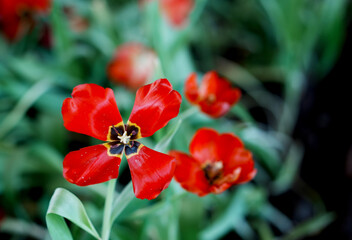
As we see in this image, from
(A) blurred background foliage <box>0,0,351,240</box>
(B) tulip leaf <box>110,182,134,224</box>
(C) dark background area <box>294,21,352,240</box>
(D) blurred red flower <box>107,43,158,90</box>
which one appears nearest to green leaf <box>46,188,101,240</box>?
(B) tulip leaf <box>110,182,134,224</box>

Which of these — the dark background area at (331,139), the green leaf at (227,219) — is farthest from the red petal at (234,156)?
the dark background area at (331,139)

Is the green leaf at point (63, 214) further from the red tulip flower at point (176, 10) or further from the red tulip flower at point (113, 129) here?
the red tulip flower at point (176, 10)

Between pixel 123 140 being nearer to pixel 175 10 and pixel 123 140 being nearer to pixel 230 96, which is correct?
pixel 230 96

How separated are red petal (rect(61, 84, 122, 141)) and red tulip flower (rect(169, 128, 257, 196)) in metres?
0.10

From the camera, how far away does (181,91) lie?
89 centimetres

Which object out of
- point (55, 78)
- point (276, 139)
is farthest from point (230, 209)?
point (55, 78)

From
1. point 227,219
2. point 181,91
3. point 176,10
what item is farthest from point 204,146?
point 176,10

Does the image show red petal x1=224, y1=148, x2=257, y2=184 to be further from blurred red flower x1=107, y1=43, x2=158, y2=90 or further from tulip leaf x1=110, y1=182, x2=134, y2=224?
blurred red flower x1=107, y1=43, x2=158, y2=90

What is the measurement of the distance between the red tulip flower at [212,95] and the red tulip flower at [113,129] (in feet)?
0.32

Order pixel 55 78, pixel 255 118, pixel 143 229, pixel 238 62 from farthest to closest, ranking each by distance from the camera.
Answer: pixel 238 62, pixel 255 118, pixel 55 78, pixel 143 229

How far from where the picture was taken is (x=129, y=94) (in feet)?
3.08

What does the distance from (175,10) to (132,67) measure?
26 cm

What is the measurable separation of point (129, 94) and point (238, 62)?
462 mm

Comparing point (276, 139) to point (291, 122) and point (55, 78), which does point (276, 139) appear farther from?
point (55, 78)
